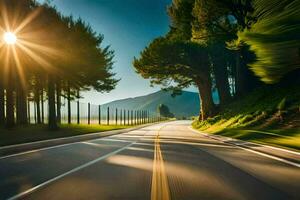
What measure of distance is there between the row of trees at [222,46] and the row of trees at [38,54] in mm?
9307

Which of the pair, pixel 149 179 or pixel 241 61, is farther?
pixel 241 61

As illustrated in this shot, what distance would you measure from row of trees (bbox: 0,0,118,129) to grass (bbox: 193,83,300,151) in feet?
55.9

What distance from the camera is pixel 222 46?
60.0m

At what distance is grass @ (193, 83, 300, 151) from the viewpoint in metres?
27.4

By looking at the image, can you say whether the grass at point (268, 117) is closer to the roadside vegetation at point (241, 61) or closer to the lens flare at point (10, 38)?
the roadside vegetation at point (241, 61)

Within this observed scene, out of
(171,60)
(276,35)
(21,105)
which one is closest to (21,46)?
(21,105)

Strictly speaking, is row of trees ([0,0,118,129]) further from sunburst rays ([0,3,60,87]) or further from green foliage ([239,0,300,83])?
green foliage ([239,0,300,83])

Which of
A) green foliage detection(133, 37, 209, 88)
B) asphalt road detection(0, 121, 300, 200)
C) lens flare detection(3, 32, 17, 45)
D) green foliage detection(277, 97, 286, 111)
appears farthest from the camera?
green foliage detection(133, 37, 209, 88)

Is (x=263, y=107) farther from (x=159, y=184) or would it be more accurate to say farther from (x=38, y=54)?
(x=159, y=184)

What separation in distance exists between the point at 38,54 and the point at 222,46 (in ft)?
87.6

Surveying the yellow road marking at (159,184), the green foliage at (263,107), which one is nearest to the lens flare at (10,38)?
the green foliage at (263,107)

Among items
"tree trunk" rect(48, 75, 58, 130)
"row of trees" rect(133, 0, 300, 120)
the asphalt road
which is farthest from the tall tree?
→ the asphalt road

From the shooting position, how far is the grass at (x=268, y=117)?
90.0 feet

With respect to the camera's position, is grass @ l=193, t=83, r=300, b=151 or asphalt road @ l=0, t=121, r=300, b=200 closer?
asphalt road @ l=0, t=121, r=300, b=200
